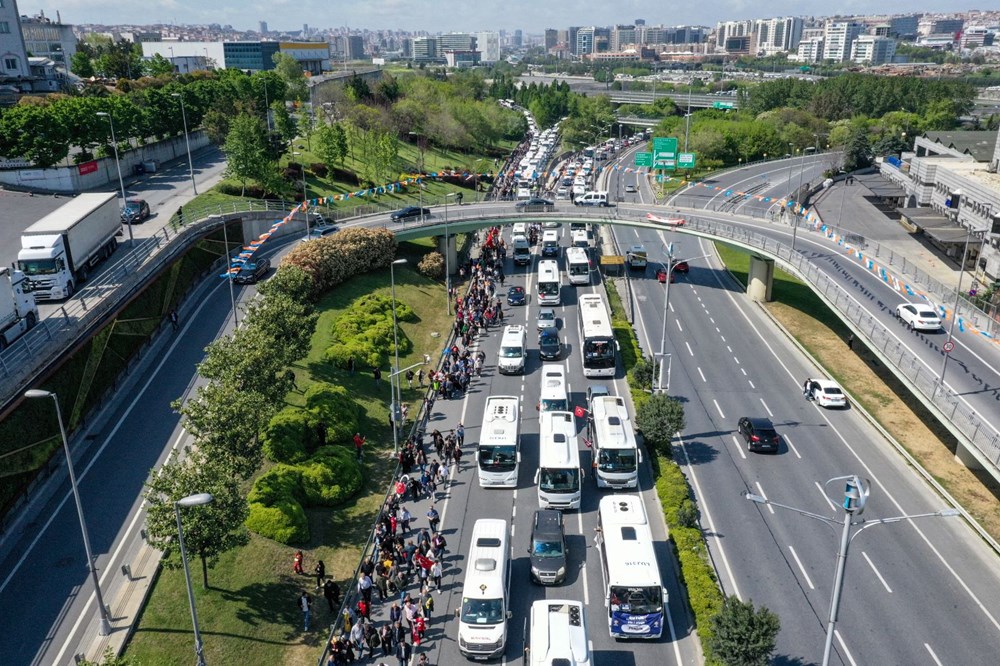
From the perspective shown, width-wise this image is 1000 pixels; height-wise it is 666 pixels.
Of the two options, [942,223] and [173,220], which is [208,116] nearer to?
[173,220]

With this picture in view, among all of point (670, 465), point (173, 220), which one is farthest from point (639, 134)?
point (670, 465)

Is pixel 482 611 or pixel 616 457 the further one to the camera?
pixel 616 457

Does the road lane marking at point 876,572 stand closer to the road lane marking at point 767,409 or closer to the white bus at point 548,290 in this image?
the road lane marking at point 767,409

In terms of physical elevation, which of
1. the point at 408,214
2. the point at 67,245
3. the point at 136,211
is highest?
the point at 67,245

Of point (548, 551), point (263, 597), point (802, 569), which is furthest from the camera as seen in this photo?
point (802, 569)

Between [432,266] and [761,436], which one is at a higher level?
[432,266]

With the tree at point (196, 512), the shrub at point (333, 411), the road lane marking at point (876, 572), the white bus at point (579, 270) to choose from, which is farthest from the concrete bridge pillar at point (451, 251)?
the road lane marking at point (876, 572)

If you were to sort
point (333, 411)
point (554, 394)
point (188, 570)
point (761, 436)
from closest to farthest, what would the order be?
point (188, 570) < point (761, 436) < point (333, 411) < point (554, 394)

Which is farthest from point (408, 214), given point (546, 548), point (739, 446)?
point (546, 548)

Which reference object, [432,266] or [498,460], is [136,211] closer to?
[432,266]
